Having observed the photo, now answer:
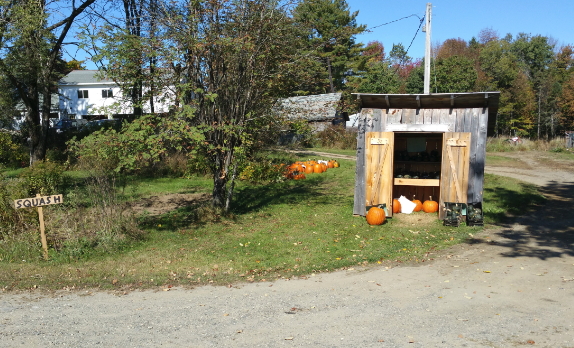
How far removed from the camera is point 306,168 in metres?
18.3

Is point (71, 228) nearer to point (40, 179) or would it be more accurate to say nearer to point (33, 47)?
point (40, 179)

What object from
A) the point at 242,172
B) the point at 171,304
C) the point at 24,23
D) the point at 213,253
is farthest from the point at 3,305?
the point at 24,23

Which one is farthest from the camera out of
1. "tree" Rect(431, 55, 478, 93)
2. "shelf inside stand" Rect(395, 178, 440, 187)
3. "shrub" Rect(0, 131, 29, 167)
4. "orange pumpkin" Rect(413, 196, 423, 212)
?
"tree" Rect(431, 55, 478, 93)

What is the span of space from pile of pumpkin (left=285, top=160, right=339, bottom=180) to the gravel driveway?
9824 mm

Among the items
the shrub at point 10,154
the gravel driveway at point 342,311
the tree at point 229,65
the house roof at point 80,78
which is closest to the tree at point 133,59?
the tree at point 229,65

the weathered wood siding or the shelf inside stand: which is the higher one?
the weathered wood siding

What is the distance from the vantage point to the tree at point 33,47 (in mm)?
15211

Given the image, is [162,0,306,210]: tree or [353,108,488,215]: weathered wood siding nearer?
[162,0,306,210]: tree

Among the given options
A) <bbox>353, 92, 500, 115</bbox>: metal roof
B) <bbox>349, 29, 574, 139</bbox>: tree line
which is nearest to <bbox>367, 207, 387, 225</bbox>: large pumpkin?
<bbox>353, 92, 500, 115</bbox>: metal roof

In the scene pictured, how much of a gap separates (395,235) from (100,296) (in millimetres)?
5746

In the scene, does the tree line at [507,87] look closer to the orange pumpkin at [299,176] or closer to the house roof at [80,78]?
the orange pumpkin at [299,176]

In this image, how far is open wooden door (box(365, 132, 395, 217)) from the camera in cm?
1107

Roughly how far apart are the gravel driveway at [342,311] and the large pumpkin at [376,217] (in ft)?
9.19

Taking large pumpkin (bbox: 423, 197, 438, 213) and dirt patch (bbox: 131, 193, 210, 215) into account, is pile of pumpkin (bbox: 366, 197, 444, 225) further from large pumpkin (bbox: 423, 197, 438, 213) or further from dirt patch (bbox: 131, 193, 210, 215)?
dirt patch (bbox: 131, 193, 210, 215)
